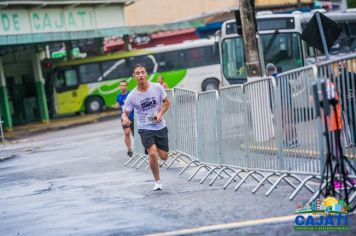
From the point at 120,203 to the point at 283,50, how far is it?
1307 cm

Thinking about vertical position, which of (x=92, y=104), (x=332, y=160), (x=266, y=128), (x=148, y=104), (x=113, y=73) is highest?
(x=148, y=104)

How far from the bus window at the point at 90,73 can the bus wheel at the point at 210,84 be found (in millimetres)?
5668

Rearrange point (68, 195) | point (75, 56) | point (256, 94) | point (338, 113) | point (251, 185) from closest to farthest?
1. point (338, 113)
2. point (256, 94)
3. point (251, 185)
4. point (68, 195)
5. point (75, 56)

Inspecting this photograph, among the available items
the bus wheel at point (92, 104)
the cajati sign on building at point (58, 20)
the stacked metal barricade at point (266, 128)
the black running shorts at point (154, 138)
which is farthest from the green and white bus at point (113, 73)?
the black running shorts at point (154, 138)

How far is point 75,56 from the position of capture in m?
45.7

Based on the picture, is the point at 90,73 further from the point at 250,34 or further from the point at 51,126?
the point at 250,34

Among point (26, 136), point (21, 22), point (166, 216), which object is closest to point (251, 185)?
point (166, 216)

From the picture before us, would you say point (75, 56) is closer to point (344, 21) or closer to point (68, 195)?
point (344, 21)

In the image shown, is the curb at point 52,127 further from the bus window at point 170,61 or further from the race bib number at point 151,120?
the race bib number at point 151,120

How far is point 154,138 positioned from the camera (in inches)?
448

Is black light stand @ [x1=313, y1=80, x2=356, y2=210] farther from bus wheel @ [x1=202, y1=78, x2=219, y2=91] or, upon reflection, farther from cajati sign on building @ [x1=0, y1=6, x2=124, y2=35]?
bus wheel @ [x1=202, y1=78, x2=219, y2=91]

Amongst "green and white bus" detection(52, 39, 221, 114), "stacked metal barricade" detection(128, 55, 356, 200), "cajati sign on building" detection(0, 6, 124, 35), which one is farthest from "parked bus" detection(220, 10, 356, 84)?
"green and white bus" detection(52, 39, 221, 114)

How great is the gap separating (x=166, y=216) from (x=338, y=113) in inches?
92.0

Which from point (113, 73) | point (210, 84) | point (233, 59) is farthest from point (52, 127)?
point (233, 59)
